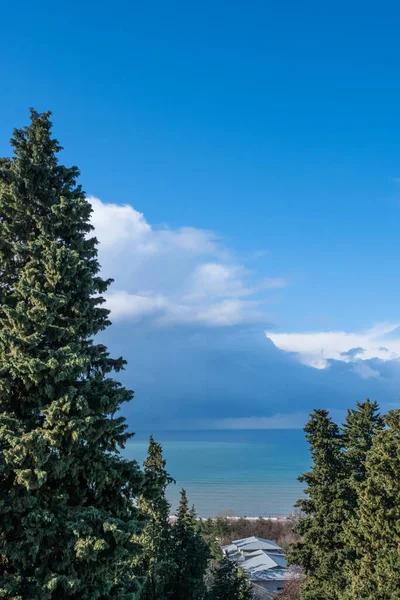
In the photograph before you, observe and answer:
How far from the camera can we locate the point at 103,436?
8898 millimetres

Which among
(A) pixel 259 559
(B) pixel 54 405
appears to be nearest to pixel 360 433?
(B) pixel 54 405

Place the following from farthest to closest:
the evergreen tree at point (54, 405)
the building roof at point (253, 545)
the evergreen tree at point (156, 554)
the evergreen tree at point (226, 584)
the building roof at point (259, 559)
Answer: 1. the building roof at point (253, 545)
2. the building roof at point (259, 559)
3. the evergreen tree at point (226, 584)
4. the evergreen tree at point (156, 554)
5. the evergreen tree at point (54, 405)

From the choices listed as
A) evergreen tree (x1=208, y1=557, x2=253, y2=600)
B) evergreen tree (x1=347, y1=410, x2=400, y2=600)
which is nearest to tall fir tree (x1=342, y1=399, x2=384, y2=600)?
evergreen tree (x1=347, y1=410, x2=400, y2=600)

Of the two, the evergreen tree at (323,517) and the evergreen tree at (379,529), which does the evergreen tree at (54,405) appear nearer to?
the evergreen tree at (379,529)

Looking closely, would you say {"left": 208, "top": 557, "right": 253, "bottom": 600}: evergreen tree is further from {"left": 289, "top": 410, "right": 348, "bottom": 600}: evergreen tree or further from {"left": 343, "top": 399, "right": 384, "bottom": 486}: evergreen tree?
{"left": 343, "top": 399, "right": 384, "bottom": 486}: evergreen tree

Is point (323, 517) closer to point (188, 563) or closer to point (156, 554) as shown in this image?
point (188, 563)

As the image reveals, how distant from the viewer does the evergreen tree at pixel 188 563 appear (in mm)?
21234

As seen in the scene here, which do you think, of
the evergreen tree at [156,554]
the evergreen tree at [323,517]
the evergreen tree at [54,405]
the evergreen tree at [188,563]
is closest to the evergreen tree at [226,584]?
the evergreen tree at [188,563]

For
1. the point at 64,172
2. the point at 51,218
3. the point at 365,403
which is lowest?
the point at 365,403

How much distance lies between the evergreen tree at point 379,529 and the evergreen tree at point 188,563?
8.77 metres

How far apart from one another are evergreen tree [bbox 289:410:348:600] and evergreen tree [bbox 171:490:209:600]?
16.0ft

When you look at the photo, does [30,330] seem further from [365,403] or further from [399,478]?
[365,403]

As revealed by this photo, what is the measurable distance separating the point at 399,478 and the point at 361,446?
547 centimetres

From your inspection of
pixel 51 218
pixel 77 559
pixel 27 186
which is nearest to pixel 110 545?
pixel 77 559
